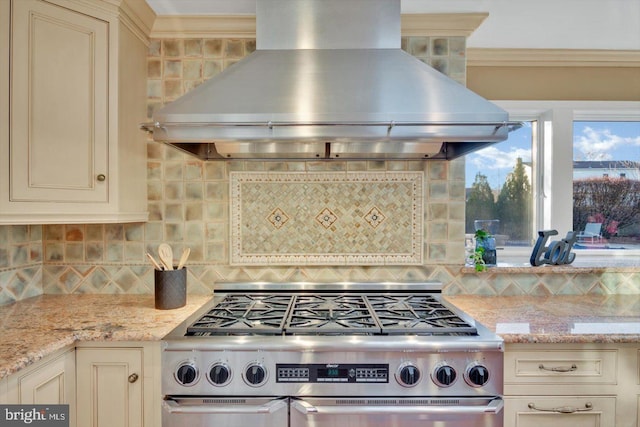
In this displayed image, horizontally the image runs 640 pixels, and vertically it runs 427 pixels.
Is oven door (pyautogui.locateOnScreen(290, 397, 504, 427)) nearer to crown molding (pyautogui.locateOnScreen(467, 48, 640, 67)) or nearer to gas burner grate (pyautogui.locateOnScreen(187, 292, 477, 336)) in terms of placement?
gas burner grate (pyautogui.locateOnScreen(187, 292, 477, 336))

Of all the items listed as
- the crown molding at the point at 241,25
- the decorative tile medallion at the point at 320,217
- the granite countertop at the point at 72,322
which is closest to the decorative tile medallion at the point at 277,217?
the decorative tile medallion at the point at 320,217

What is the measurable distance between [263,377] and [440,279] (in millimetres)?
1128

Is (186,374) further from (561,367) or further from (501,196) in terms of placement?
(501,196)

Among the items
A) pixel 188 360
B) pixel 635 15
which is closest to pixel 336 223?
pixel 188 360

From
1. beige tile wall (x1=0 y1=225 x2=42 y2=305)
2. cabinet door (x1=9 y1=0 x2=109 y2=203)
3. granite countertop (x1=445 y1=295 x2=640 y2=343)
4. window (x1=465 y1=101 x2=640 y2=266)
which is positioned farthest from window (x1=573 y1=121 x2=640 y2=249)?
beige tile wall (x1=0 y1=225 x2=42 y2=305)

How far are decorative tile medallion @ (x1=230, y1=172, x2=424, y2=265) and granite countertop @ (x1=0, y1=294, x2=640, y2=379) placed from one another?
0.35m

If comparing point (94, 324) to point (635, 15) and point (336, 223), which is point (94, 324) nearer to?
point (336, 223)

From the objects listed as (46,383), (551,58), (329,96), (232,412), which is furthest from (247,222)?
(551,58)

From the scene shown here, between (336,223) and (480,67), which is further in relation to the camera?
(480,67)

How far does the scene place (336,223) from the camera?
6.81ft

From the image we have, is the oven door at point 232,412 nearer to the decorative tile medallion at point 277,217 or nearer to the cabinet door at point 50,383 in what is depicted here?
the cabinet door at point 50,383

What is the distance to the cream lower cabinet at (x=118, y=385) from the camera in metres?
1.46

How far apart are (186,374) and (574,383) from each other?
→ 4.74 feet

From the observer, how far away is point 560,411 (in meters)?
1.44
